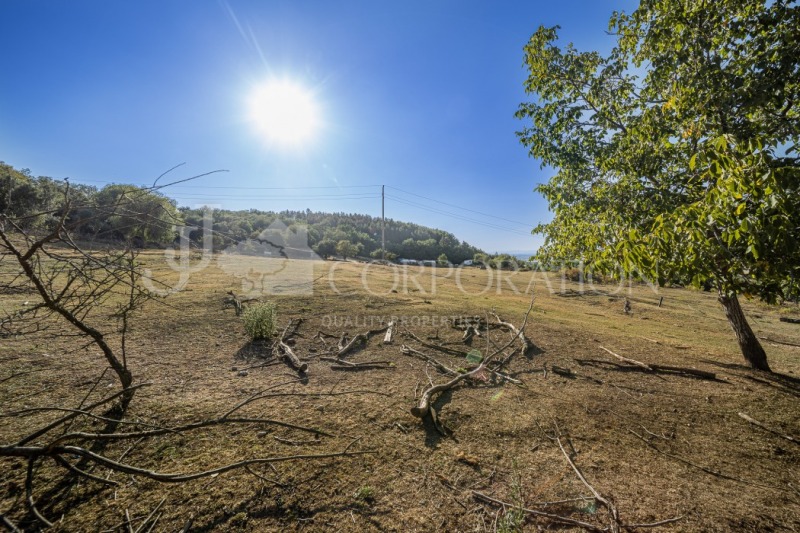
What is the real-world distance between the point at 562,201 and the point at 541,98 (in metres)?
2.73

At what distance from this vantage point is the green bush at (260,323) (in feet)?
25.6

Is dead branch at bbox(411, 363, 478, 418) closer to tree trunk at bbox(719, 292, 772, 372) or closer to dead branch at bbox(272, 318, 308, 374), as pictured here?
dead branch at bbox(272, 318, 308, 374)

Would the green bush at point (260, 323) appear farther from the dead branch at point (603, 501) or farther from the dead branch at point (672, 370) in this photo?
the dead branch at point (672, 370)

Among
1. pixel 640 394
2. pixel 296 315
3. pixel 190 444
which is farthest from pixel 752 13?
pixel 296 315

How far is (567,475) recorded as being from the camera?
11.5ft

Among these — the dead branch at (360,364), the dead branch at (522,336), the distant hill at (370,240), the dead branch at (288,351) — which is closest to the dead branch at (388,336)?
the dead branch at (360,364)

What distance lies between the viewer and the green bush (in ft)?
25.6

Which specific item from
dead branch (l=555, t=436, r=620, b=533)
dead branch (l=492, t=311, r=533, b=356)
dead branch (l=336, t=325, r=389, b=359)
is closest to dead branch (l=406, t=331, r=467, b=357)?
dead branch (l=336, t=325, r=389, b=359)

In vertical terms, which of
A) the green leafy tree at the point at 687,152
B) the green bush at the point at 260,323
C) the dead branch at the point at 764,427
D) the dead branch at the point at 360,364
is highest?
the green leafy tree at the point at 687,152

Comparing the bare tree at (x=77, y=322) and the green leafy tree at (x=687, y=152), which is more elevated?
the green leafy tree at (x=687, y=152)

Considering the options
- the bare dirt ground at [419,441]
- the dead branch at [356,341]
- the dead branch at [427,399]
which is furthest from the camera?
the dead branch at [356,341]

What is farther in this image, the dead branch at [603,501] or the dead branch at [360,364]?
the dead branch at [360,364]

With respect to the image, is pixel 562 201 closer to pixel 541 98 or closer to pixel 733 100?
pixel 541 98

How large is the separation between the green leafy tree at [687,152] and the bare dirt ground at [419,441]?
2231 millimetres
